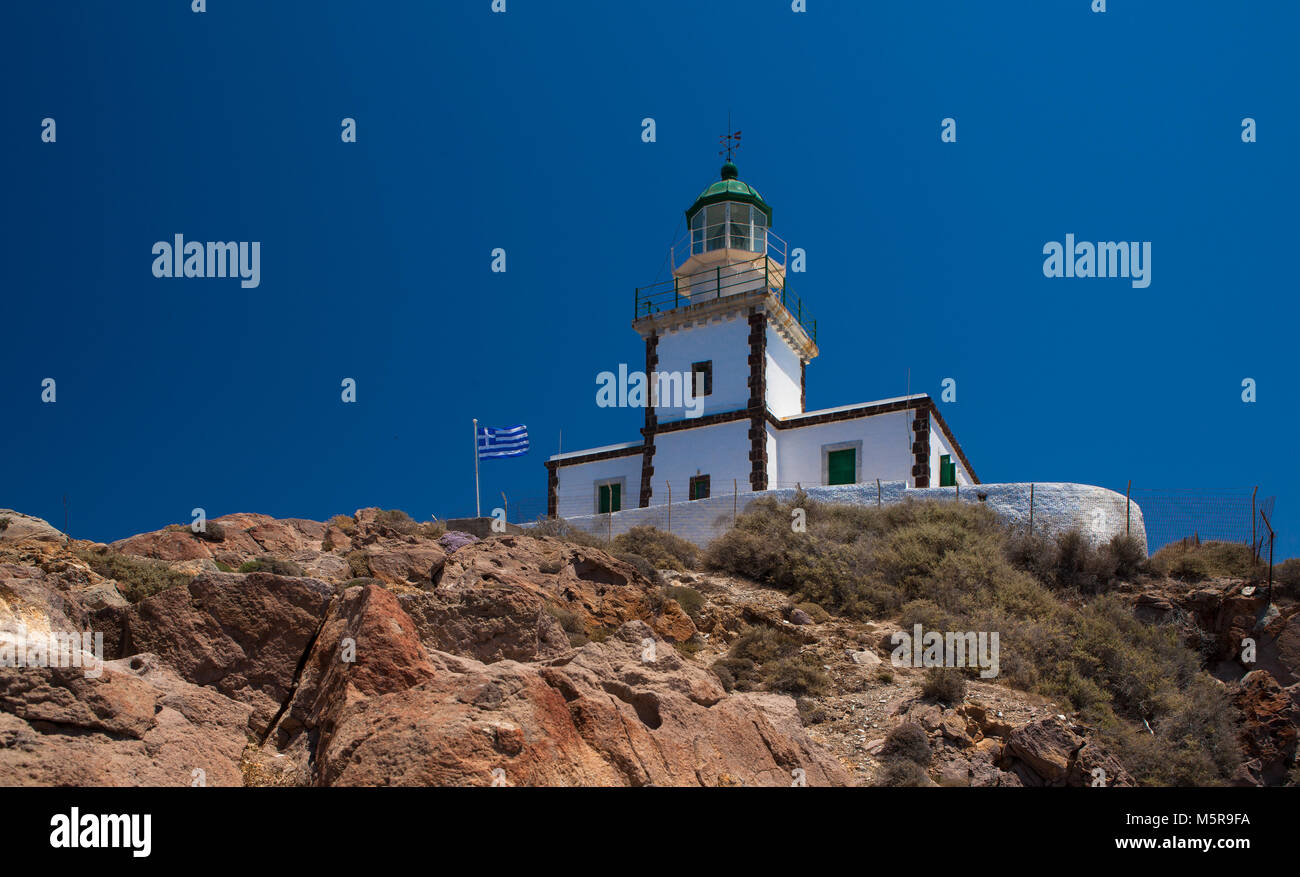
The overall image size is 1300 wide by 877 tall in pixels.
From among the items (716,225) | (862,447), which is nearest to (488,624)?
(862,447)

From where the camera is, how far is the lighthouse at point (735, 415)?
26.8 m

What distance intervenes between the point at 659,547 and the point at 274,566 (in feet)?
31.9

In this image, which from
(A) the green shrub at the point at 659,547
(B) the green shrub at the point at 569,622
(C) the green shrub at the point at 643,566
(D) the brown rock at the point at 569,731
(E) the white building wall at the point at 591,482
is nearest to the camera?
(D) the brown rock at the point at 569,731

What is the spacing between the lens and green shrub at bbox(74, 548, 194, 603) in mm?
10211

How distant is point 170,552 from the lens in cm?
1498

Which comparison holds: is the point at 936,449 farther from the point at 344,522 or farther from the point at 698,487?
the point at 344,522

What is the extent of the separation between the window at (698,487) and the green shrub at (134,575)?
58.4ft

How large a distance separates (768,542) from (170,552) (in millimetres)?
11280

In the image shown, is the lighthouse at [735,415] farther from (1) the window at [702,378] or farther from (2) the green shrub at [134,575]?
(2) the green shrub at [134,575]

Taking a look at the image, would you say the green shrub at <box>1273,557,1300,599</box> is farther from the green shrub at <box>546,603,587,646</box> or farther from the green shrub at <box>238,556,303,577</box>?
the green shrub at <box>238,556,303,577</box>

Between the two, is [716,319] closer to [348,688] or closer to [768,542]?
[768,542]

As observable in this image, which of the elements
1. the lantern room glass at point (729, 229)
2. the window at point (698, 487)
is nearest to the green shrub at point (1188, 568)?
the window at point (698, 487)

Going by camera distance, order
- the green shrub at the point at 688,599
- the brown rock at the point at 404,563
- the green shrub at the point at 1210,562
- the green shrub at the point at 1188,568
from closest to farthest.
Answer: the brown rock at the point at 404,563
the green shrub at the point at 688,599
the green shrub at the point at 1210,562
the green shrub at the point at 1188,568
